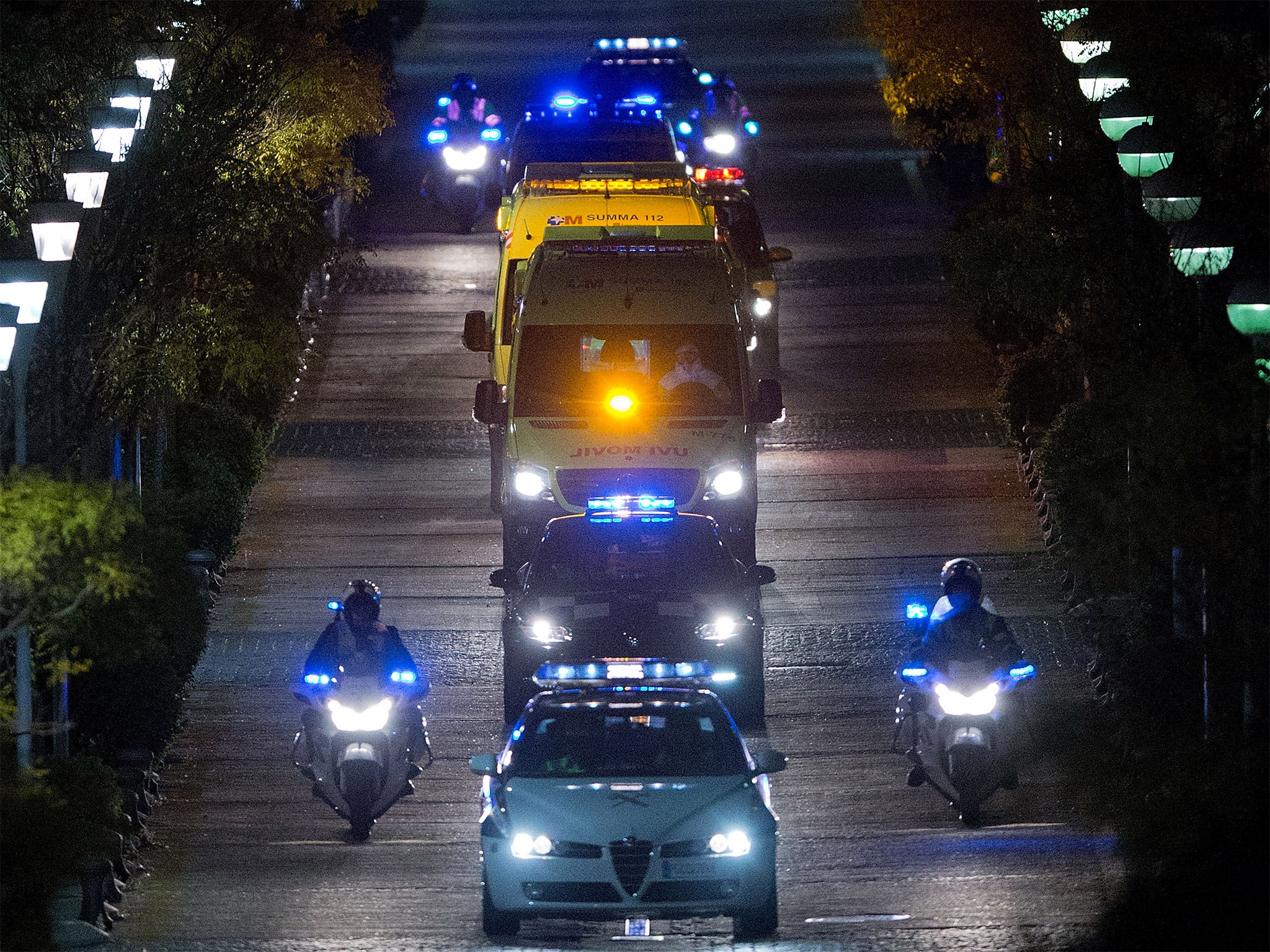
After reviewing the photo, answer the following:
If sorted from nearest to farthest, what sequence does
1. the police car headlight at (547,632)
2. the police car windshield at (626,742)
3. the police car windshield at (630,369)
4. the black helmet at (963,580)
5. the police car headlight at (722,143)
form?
the police car windshield at (626,742) < the black helmet at (963,580) < the police car headlight at (547,632) < the police car windshield at (630,369) < the police car headlight at (722,143)

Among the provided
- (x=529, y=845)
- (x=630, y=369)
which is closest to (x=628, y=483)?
(x=630, y=369)

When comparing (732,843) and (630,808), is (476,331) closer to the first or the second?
(630,808)

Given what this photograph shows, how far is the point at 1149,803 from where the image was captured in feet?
46.6

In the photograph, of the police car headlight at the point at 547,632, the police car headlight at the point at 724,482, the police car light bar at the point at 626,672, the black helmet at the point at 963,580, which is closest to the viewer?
the police car light bar at the point at 626,672

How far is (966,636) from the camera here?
1546cm

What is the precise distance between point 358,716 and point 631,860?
2976 mm

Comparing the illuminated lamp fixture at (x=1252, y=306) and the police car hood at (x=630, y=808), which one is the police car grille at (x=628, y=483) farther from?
the illuminated lamp fixture at (x=1252, y=306)

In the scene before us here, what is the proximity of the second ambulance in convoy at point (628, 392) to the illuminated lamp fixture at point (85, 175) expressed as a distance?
4393mm

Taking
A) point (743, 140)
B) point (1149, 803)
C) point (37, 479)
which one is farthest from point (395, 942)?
point (743, 140)

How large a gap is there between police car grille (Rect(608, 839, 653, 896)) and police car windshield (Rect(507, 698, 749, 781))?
56cm

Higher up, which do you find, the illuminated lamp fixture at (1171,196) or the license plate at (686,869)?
the illuminated lamp fixture at (1171,196)

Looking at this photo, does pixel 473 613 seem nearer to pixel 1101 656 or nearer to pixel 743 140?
pixel 1101 656

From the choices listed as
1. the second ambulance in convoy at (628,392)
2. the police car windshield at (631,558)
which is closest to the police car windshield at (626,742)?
the police car windshield at (631,558)

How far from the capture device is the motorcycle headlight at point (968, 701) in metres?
15.2
